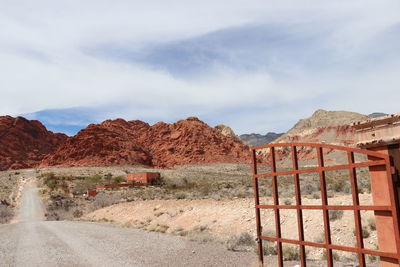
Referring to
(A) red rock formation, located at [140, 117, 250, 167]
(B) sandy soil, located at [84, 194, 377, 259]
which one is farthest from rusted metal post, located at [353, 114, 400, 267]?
(A) red rock formation, located at [140, 117, 250, 167]

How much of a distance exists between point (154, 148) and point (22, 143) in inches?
2617

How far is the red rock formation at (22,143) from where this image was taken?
154 meters

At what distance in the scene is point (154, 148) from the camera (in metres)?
158

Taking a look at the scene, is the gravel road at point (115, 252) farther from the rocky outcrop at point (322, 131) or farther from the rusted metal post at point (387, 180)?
the rocky outcrop at point (322, 131)

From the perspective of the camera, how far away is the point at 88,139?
13150cm

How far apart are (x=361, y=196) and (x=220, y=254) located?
25.9 ft

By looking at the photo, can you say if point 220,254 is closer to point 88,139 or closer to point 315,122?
point 88,139

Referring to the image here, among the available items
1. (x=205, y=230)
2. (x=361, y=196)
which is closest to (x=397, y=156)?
(x=361, y=196)

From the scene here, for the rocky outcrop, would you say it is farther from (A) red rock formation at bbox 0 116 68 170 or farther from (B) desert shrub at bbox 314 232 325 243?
(B) desert shrub at bbox 314 232 325 243

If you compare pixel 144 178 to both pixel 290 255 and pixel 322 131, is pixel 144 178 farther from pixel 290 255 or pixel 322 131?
pixel 322 131

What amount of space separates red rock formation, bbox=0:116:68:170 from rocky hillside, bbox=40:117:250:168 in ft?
80.9

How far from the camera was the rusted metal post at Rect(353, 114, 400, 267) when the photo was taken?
4.51 metres

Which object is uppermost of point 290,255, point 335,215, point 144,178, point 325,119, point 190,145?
point 325,119

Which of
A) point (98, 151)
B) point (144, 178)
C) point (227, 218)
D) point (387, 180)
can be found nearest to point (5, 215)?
point (144, 178)
